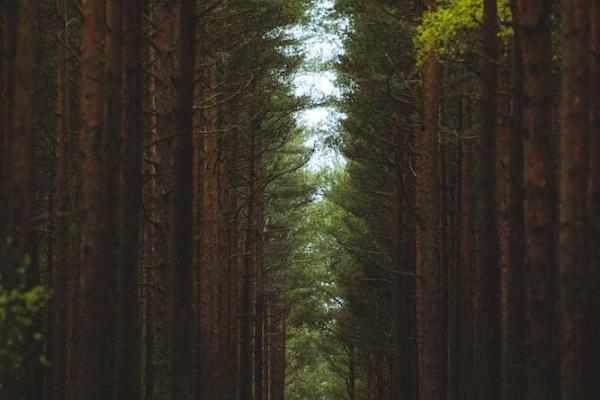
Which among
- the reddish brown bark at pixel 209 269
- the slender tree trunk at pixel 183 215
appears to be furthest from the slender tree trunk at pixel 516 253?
the reddish brown bark at pixel 209 269

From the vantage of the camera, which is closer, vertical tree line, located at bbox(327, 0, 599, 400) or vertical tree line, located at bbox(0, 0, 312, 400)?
vertical tree line, located at bbox(327, 0, 599, 400)

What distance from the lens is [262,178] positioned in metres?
28.6

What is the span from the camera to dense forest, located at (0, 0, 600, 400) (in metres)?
8.70

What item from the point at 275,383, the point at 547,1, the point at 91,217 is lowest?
the point at 275,383

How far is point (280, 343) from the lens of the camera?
4519 centimetres

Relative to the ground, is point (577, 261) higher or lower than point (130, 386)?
higher

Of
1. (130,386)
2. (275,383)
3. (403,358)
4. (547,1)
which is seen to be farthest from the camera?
(275,383)

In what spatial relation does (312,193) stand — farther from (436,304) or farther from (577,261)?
(577,261)

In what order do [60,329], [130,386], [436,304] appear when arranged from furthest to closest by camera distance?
[60,329], [436,304], [130,386]

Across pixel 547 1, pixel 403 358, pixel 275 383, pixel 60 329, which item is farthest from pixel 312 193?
pixel 547 1

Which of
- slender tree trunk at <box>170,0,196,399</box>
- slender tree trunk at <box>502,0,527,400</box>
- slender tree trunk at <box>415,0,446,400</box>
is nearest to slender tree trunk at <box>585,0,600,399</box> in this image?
slender tree trunk at <box>502,0,527,400</box>

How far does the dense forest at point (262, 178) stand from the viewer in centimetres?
870

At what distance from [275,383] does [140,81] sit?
89.1 ft

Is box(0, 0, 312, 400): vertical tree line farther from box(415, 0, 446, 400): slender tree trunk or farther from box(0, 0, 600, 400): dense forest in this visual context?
box(415, 0, 446, 400): slender tree trunk
